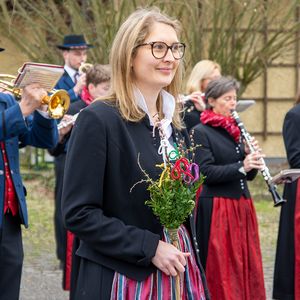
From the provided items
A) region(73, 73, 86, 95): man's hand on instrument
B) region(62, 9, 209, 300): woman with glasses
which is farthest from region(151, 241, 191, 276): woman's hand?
region(73, 73, 86, 95): man's hand on instrument

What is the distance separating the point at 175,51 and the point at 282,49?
32.4 feet

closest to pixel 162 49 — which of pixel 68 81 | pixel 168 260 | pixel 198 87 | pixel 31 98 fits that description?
pixel 168 260

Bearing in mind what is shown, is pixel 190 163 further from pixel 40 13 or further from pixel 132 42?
pixel 40 13

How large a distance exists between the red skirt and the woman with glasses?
8.34 feet

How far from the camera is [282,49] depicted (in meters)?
13.1

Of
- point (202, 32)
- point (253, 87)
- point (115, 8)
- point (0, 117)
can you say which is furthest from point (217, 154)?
point (253, 87)

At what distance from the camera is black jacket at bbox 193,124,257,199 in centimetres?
597

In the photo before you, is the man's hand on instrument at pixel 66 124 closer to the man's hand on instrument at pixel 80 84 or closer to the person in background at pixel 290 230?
the man's hand on instrument at pixel 80 84

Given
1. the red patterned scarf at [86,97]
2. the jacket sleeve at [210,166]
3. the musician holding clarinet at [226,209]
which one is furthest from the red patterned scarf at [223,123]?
the red patterned scarf at [86,97]

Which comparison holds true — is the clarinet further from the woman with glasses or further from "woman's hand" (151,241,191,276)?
"woman's hand" (151,241,191,276)

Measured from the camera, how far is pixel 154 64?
3408 millimetres

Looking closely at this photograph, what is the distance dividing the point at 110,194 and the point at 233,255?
2.89 metres

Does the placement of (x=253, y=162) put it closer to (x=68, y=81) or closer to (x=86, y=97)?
(x=86, y=97)

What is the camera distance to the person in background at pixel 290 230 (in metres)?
6.07
